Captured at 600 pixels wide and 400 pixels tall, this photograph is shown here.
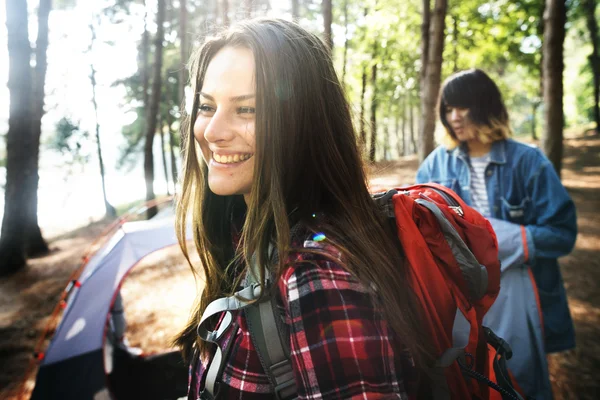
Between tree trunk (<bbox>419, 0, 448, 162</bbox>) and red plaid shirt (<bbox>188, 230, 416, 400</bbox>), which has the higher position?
tree trunk (<bbox>419, 0, 448, 162</bbox>)

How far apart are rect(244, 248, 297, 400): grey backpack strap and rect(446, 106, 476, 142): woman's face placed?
1961 millimetres

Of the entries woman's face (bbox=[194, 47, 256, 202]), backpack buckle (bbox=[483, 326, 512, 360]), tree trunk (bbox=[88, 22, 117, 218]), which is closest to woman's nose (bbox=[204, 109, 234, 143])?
woman's face (bbox=[194, 47, 256, 202])

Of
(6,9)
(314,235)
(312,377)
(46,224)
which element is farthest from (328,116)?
(46,224)

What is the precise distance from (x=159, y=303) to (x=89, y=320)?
3124mm

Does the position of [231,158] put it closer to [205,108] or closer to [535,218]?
[205,108]

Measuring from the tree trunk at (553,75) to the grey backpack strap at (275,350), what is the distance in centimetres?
547

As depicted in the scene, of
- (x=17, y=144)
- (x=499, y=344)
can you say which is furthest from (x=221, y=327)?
(x=17, y=144)

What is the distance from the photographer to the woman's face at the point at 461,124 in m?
2.42

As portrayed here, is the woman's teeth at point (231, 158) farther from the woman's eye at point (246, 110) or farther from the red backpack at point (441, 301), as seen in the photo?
the red backpack at point (441, 301)

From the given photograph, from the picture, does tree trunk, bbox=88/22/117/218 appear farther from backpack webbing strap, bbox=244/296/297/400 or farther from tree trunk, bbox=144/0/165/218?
backpack webbing strap, bbox=244/296/297/400

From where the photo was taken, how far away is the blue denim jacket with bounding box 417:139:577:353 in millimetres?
2010

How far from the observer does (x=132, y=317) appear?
5.74 metres

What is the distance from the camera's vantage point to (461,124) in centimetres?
245

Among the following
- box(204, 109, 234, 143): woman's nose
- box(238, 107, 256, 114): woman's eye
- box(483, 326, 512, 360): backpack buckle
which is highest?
box(238, 107, 256, 114): woman's eye
